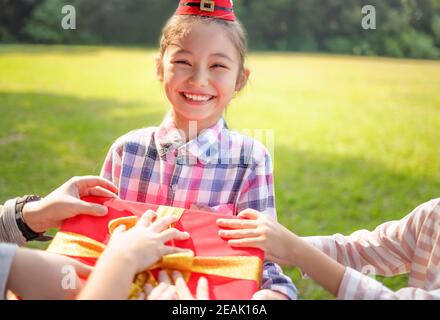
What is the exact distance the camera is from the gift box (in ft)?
3.12

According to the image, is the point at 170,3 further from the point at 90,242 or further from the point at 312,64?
the point at 90,242

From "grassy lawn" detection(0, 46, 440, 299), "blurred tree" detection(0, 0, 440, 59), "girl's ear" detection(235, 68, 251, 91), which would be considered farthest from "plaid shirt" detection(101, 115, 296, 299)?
"blurred tree" detection(0, 0, 440, 59)

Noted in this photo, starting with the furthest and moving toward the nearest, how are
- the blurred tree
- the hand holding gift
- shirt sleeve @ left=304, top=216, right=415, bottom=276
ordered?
1. the blurred tree
2. shirt sleeve @ left=304, top=216, right=415, bottom=276
3. the hand holding gift

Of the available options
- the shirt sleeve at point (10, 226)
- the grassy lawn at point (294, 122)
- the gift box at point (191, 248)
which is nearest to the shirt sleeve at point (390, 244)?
the gift box at point (191, 248)

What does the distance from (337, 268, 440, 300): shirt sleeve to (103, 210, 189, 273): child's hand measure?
294 millimetres

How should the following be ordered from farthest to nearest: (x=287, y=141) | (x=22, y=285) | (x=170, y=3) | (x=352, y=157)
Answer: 1. (x=170, y=3)
2. (x=287, y=141)
3. (x=352, y=157)
4. (x=22, y=285)

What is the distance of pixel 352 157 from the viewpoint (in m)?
3.99

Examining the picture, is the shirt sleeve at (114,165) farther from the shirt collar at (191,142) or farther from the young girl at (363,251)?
the young girl at (363,251)

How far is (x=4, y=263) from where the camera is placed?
0.86 m

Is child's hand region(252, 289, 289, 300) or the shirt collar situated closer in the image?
child's hand region(252, 289, 289, 300)

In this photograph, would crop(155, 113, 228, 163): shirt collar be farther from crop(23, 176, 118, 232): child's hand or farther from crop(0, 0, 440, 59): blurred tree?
crop(0, 0, 440, 59): blurred tree

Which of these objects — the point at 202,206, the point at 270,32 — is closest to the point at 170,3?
the point at 270,32
